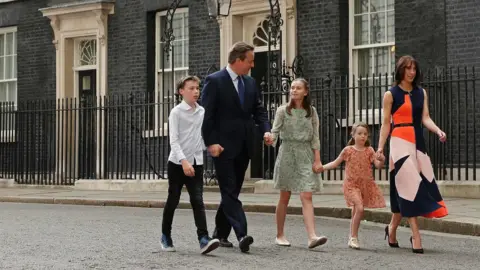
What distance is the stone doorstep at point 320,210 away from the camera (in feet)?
37.6

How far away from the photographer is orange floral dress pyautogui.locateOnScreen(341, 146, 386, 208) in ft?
33.0

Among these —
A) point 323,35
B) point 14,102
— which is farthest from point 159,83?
point 323,35

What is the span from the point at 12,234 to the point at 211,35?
11.0 meters

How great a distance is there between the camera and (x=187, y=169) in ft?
29.8

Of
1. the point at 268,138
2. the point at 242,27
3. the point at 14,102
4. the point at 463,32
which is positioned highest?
the point at 242,27

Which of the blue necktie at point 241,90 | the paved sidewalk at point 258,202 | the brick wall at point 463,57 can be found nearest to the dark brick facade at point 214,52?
the brick wall at point 463,57

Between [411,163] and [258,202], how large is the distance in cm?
591

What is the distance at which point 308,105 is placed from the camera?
9898mm

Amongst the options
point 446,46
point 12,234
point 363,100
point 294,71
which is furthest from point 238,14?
point 12,234

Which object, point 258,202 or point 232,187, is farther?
point 258,202

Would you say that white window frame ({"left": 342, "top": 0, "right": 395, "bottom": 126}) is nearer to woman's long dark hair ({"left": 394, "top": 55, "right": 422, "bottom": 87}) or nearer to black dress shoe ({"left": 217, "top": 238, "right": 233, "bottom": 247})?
woman's long dark hair ({"left": 394, "top": 55, "right": 422, "bottom": 87})

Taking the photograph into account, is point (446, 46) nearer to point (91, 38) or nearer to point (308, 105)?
point (308, 105)

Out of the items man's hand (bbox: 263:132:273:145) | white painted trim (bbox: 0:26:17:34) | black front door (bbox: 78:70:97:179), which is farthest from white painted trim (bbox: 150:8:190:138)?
man's hand (bbox: 263:132:273:145)

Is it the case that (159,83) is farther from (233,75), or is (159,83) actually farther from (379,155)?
(379,155)
